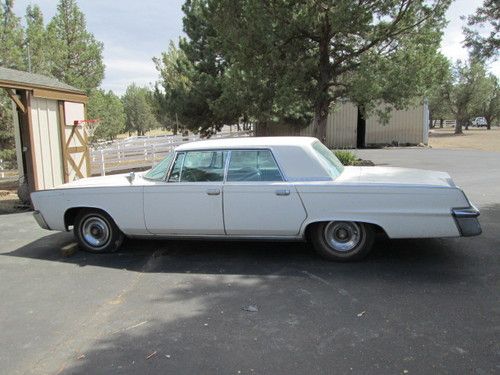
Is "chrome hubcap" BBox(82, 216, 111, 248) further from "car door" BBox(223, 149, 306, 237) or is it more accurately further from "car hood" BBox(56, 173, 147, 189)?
"car door" BBox(223, 149, 306, 237)

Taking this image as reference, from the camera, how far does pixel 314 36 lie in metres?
15.6

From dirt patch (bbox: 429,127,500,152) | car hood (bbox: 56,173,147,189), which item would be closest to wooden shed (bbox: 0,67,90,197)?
car hood (bbox: 56,173,147,189)

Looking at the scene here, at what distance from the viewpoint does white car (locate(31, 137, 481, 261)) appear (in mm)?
5016

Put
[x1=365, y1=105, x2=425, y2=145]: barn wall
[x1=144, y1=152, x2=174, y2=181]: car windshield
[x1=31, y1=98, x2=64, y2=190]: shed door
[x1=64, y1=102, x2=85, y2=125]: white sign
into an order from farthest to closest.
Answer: [x1=365, y1=105, x2=425, y2=145]: barn wall, [x1=64, y1=102, x2=85, y2=125]: white sign, [x1=31, y1=98, x2=64, y2=190]: shed door, [x1=144, y1=152, x2=174, y2=181]: car windshield

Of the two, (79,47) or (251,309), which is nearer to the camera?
(251,309)

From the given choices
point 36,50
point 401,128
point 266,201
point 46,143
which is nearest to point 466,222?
point 266,201

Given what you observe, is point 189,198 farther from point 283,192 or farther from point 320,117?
point 320,117

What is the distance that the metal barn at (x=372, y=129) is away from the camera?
1167 inches

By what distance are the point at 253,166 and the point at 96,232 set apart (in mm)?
2375

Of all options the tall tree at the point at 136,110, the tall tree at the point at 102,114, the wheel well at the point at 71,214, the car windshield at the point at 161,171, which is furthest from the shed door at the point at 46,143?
the tall tree at the point at 136,110

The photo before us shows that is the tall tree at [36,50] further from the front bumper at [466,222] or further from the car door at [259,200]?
the front bumper at [466,222]

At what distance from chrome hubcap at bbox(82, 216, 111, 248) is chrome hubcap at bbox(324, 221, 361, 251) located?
9.56 feet

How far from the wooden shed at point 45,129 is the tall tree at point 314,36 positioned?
6.61 m

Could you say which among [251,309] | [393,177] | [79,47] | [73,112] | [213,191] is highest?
[79,47]
